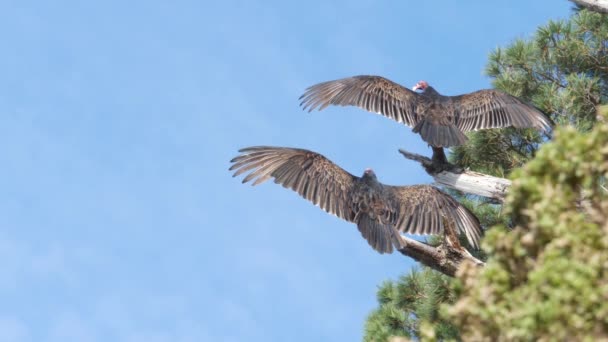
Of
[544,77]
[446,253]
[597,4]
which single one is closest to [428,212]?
[446,253]

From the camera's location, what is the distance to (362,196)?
7539mm

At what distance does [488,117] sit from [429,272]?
4.38 ft

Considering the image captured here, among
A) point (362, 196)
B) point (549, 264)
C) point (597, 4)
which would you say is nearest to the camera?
point (549, 264)

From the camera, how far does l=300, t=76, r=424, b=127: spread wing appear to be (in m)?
8.62

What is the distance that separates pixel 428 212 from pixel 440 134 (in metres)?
0.65

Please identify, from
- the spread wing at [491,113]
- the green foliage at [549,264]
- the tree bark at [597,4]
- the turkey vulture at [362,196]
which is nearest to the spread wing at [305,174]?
the turkey vulture at [362,196]

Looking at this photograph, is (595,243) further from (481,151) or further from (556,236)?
(481,151)

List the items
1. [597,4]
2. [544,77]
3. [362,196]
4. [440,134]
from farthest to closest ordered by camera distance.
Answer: [544,77] → [597,4] → [440,134] → [362,196]

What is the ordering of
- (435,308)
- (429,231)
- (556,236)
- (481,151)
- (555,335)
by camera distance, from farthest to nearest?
1. (481,151)
2. (435,308)
3. (429,231)
4. (556,236)
5. (555,335)

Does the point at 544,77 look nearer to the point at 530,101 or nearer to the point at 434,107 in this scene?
the point at 530,101

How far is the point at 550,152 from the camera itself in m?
3.22

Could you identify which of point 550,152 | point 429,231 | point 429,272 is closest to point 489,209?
point 429,272

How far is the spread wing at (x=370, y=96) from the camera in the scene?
8625mm

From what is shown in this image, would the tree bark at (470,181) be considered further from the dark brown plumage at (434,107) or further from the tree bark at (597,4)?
the tree bark at (597,4)
